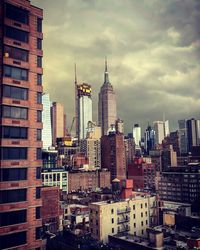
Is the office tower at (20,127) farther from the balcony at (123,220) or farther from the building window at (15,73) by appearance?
the balcony at (123,220)

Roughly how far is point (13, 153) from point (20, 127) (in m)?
3.66

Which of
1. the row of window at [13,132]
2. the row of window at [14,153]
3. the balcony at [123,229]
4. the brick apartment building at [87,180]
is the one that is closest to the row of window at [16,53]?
the row of window at [13,132]

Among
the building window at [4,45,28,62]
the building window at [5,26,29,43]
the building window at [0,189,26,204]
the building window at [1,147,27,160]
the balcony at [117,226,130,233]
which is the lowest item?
the balcony at [117,226,130,233]

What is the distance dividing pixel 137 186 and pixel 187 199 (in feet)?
175

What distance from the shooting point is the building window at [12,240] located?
35.9 m

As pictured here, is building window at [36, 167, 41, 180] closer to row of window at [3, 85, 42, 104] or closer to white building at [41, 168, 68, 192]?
row of window at [3, 85, 42, 104]

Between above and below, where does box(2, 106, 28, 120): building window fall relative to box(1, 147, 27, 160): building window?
above

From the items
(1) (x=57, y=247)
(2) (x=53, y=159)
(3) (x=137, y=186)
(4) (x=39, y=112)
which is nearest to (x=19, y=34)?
(4) (x=39, y=112)

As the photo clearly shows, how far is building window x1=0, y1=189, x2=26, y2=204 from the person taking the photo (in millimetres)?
36594

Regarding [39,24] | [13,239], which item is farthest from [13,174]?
[39,24]

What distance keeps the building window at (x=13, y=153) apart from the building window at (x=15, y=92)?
7050 mm

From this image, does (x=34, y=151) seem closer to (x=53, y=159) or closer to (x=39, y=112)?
(x=39, y=112)

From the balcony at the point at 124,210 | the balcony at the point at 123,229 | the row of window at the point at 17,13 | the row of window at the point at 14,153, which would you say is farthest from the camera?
the balcony at the point at 124,210

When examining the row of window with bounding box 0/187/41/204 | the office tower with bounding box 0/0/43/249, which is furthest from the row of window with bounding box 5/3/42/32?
Result: the row of window with bounding box 0/187/41/204
